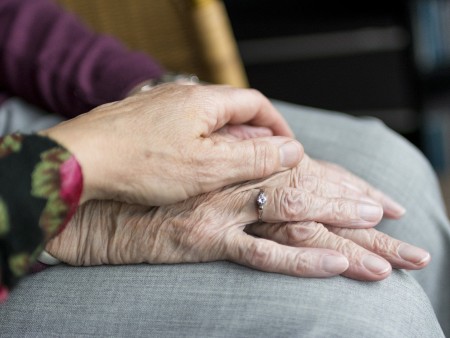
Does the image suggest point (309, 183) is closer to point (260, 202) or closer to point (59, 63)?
point (260, 202)

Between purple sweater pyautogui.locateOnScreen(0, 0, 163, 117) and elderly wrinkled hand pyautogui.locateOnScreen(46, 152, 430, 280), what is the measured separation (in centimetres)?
31

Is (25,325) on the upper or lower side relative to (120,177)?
lower

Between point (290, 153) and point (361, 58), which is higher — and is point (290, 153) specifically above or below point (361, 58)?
above

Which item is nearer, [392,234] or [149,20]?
[392,234]

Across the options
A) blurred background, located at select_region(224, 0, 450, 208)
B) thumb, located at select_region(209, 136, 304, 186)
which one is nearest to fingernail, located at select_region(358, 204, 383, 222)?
thumb, located at select_region(209, 136, 304, 186)

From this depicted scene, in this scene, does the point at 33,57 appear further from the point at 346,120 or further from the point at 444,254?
the point at 444,254

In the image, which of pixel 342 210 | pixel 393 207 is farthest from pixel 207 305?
pixel 393 207

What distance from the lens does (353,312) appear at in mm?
736

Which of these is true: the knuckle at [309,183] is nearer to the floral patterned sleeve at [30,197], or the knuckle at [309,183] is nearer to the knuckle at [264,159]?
the knuckle at [264,159]

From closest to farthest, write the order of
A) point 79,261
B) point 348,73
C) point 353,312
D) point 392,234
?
point 353,312 < point 79,261 < point 392,234 < point 348,73

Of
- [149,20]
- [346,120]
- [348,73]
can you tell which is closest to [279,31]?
[348,73]

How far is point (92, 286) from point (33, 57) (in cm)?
48

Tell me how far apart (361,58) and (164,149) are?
1.53m

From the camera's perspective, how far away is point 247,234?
85 cm
